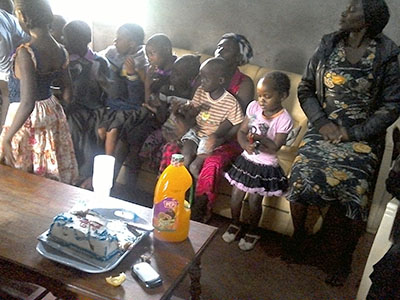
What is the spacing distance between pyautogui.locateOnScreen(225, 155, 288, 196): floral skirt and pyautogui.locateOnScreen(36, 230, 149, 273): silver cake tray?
3.25ft

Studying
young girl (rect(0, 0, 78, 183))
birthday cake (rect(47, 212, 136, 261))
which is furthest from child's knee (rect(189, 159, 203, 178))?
birthday cake (rect(47, 212, 136, 261))

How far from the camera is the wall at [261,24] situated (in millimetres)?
2844

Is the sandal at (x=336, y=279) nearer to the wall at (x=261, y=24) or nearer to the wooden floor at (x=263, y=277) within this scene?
the wooden floor at (x=263, y=277)

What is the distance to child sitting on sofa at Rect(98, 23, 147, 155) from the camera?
8.83ft

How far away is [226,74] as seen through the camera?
2451mm

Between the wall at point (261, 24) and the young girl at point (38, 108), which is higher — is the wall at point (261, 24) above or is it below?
above

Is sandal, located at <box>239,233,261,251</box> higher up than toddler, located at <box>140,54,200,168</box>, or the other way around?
toddler, located at <box>140,54,200,168</box>

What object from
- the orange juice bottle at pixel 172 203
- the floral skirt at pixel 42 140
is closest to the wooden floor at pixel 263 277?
the orange juice bottle at pixel 172 203

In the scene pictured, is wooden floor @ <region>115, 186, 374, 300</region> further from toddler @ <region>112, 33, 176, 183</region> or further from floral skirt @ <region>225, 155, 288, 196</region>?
toddler @ <region>112, 33, 176, 183</region>

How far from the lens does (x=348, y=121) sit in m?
2.20

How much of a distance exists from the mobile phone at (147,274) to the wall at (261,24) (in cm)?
208

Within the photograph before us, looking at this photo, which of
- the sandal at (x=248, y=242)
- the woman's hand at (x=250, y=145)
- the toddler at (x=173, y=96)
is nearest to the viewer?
the woman's hand at (x=250, y=145)

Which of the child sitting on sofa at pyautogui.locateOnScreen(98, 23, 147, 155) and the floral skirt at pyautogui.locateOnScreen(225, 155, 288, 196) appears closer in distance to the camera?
the floral skirt at pyautogui.locateOnScreen(225, 155, 288, 196)

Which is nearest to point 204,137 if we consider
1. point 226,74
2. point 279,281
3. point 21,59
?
point 226,74
